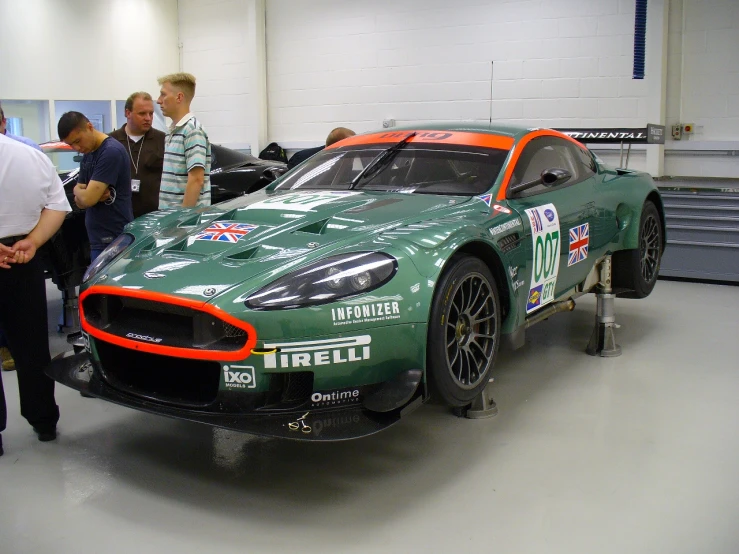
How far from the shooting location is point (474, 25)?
9164 mm

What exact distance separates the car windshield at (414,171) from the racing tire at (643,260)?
1.35m

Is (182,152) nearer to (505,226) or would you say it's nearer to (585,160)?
(505,226)

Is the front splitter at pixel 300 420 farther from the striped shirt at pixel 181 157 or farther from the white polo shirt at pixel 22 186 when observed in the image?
the striped shirt at pixel 181 157

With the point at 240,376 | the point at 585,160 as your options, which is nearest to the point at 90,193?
the point at 240,376

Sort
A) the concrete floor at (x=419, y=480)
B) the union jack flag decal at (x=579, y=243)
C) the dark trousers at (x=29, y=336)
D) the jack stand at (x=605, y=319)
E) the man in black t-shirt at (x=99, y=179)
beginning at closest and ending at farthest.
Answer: the concrete floor at (x=419, y=480)
the dark trousers at (x=29, y=336)
the union jack flag decal at (x=579, y=243)
the man in black t-shirt at (x=99, y=179)
the jack stand at (x=605, y=319)

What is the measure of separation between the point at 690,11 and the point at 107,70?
7.66 metres

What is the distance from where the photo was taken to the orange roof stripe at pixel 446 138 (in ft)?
12.5

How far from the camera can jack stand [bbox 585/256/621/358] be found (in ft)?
14.6

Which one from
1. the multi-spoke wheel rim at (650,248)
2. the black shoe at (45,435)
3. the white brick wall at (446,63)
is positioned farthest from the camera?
the white brick wall at (446,63)

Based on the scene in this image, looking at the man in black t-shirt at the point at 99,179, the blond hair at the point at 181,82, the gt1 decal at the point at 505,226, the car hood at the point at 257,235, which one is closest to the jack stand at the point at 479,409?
the gt1 decal at the point at 505,226

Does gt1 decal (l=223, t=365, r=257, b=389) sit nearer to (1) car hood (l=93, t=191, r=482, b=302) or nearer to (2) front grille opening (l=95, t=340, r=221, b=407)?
(2) front grille opening (l=95, t=340, r=221, b=407)

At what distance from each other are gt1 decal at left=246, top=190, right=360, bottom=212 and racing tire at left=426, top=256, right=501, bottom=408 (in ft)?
2.52

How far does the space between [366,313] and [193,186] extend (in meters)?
2.14

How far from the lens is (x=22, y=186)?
300cm
